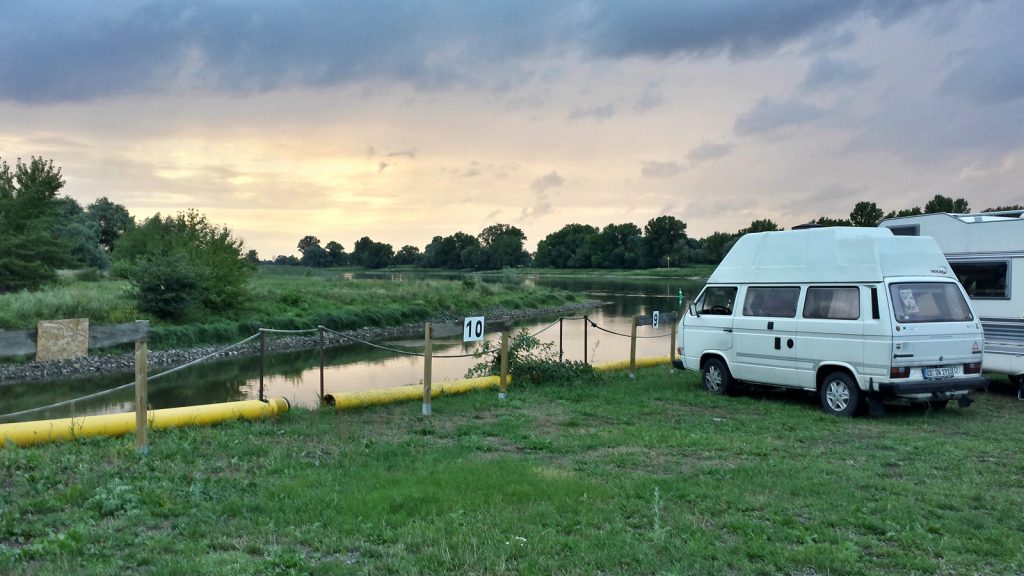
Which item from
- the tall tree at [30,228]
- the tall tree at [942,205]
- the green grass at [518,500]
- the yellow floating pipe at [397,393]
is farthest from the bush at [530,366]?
the tall tree at [942,205]

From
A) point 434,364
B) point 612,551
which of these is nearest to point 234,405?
point 612,551

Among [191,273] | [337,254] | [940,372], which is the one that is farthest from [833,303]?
[337,254]

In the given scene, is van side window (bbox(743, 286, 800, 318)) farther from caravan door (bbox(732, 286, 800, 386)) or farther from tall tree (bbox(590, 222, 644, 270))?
tall tree (bbox(590, 222, 644, 270))

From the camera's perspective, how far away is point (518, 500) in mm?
5758

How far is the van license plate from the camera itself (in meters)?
9.92

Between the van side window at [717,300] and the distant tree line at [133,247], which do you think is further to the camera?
the distant tree line at [133,247]

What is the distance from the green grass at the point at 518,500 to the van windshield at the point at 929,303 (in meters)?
1.59

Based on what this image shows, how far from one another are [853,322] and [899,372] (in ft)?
2.94

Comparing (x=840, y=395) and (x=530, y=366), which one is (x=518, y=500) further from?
(x=530, y=366)

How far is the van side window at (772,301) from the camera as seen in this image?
37.2 ft

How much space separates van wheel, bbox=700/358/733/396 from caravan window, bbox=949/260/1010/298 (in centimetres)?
473

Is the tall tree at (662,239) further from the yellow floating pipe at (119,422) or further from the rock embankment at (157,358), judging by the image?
the yellow floating pipe at (119,422)

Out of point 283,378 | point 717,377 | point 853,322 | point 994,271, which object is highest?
point 994,271

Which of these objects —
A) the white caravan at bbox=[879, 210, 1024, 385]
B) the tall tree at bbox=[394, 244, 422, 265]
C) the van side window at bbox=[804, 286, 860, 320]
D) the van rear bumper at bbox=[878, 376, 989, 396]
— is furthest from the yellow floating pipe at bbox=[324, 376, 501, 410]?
the tall tree at bbox=[394, 244, 422, 265]
